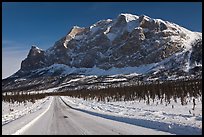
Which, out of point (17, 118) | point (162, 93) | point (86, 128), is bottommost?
point (17, 118)

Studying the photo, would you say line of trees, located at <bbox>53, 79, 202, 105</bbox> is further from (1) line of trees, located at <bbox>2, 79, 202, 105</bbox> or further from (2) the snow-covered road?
(2) the snow-covered road

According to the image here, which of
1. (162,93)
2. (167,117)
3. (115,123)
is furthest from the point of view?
(162,93)

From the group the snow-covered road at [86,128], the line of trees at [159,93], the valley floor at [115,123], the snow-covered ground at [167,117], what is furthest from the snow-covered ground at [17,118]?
the line of trees at [159,93]

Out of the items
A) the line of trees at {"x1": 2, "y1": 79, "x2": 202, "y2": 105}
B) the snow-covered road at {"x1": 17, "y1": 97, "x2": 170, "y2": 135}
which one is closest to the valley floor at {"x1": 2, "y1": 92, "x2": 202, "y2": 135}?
the snow-covered road at {"x1": 17, "y1": 97, "x2": 170, "y2": 135}

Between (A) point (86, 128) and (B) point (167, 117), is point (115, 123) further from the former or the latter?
(B) point (167, 117)

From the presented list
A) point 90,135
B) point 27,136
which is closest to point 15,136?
point 27,136

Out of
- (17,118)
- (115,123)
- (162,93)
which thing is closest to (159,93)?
(162,93)

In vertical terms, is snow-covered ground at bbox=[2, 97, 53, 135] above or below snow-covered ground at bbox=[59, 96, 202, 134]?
below

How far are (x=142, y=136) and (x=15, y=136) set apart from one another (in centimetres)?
562

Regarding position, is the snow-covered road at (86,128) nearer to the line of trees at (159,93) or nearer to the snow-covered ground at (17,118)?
the snow-covered ground at (17,118)

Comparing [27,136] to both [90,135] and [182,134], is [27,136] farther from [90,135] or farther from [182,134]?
[182,134]

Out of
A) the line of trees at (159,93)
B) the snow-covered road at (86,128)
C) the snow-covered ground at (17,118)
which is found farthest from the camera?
the line of trees at (159,93)

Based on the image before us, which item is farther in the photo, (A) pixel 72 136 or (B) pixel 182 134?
(A) pixel 72 136

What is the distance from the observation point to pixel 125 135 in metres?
14.7
